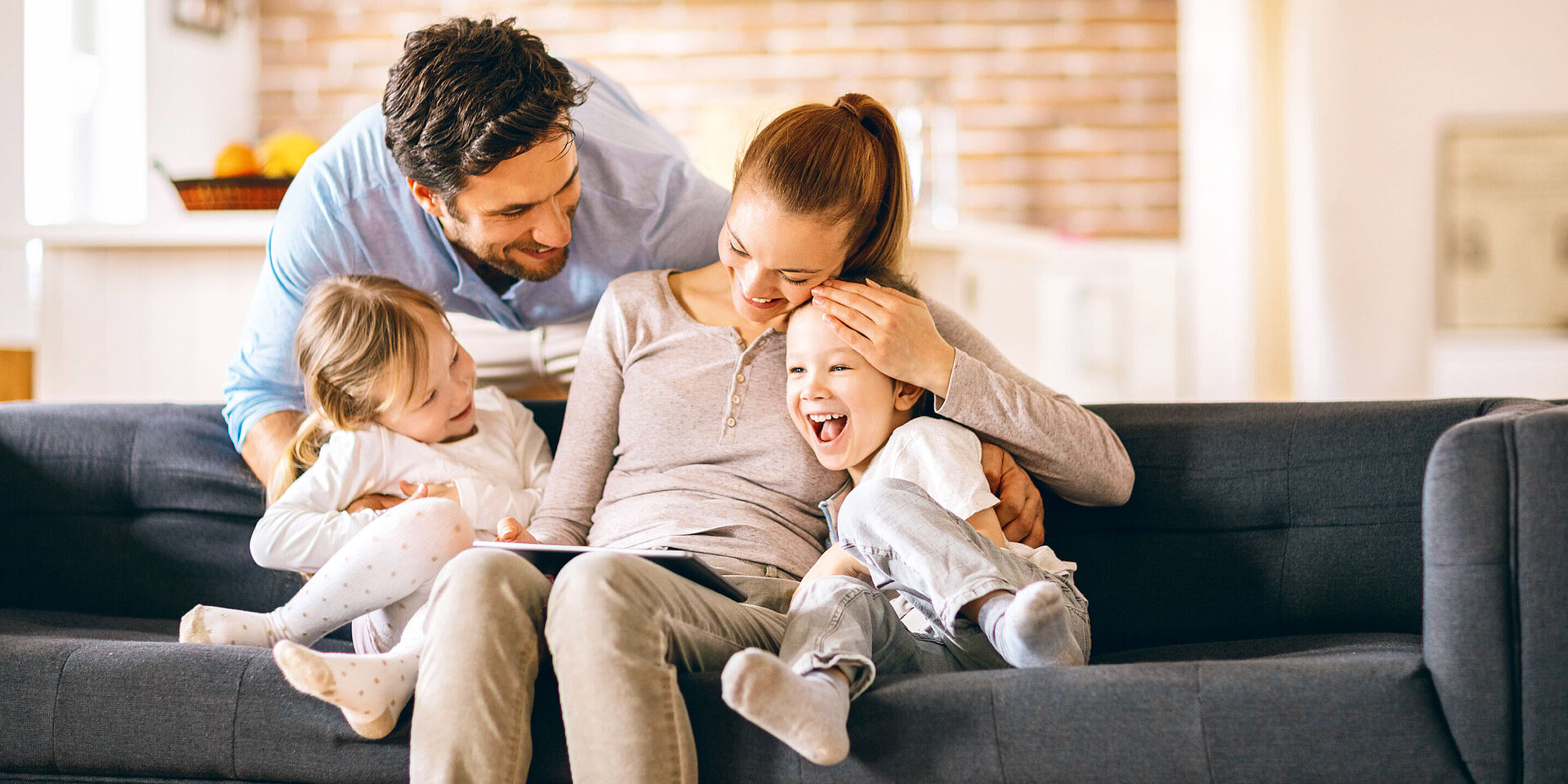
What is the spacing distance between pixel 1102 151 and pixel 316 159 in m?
3.52

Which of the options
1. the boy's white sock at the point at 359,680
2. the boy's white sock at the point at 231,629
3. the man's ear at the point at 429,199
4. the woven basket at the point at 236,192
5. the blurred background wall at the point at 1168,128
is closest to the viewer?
the boy's white sock at the point at 359,680

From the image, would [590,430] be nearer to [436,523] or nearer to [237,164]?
[436,523]

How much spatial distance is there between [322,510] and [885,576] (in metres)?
0.80

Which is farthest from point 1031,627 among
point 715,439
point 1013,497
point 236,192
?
point 236,192

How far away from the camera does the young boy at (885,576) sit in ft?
3.68

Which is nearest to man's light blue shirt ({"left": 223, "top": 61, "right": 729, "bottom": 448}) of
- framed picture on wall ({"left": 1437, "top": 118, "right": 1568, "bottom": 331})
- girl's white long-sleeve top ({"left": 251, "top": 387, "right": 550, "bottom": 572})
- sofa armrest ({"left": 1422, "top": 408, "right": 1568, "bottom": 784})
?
girl's white long-sleeve top ({"left": 251, "top": 387, "right": 550, "bottom": 572})

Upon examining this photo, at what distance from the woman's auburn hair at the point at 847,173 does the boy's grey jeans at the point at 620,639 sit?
366 mm

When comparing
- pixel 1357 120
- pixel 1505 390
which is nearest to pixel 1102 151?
pixel 1357 120

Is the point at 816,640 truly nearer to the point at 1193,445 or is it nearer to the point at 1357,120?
the point at 1193,445

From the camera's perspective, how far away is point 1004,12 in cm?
474

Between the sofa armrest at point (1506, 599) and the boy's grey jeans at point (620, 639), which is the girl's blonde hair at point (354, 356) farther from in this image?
the sofa armrest at point (1506, 599)

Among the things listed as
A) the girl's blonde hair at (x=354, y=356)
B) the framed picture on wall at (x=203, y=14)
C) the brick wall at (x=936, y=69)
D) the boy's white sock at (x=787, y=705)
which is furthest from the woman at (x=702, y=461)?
the framed picture on wall at (x=203, y=14)

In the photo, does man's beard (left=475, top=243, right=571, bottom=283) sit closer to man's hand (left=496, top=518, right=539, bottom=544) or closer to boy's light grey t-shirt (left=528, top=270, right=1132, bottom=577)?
boy's light grey t-shirt (left=528, top=270, right=1132, bottom=577)

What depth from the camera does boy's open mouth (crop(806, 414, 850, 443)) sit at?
1.52m
